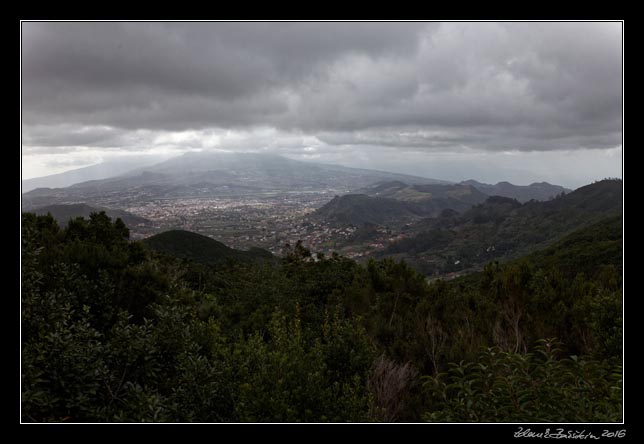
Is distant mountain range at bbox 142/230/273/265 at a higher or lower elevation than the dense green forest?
lower

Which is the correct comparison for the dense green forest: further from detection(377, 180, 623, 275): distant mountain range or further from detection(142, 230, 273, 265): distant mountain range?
detection(377, 180, 623, 275): distant mountain range

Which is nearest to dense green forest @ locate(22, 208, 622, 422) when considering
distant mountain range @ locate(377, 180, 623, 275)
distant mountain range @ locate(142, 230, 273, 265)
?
distant mountain range @ locate(142, 230, 273, 265)

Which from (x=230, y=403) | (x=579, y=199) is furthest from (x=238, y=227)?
(x=579, y=199)

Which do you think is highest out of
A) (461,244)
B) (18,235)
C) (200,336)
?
(18,235)

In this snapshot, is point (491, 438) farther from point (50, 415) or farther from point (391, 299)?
point (391, 299)

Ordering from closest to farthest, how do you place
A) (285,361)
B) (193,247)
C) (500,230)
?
1. (285,361)
2. (193,247)
3. (500,230)

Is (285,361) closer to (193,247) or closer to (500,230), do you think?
(193,247)

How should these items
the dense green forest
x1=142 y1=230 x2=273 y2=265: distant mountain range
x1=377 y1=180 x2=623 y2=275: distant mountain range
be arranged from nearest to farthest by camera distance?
the dense green forest < x1=142 y1=230 x2=273 y2=265: distant mountain range < x1=377 y1=180 x2=623 y2=275: distant mountain range

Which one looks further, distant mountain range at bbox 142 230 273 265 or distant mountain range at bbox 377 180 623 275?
distant mountain range at bbox 377 180 623 275

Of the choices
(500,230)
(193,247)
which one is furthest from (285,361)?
(500,230)
